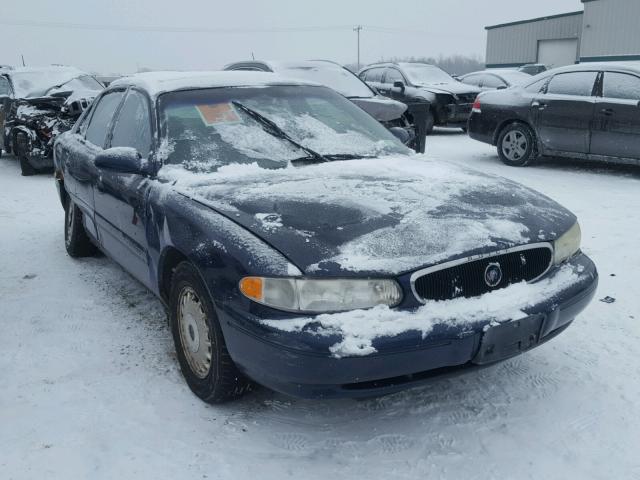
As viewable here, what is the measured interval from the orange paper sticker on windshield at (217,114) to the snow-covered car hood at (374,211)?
412mm

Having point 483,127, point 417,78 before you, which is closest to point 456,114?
point 417,78

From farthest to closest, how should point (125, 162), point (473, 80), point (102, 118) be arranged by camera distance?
point (473, 80) → point (102, 118) → point (125, 162)

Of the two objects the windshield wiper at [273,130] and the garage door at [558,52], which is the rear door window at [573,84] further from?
the garage door at [558,52]

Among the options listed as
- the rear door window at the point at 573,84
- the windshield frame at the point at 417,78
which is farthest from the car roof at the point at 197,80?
the windshield frame at the point at 417,78

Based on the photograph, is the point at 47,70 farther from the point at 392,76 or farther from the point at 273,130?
the point at 273,130

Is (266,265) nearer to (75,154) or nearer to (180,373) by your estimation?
(180,373)

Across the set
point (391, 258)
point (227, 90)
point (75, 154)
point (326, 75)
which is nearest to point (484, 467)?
point (391, 258)

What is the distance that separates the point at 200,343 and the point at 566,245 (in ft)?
5.77

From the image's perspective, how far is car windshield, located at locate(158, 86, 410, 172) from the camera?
11.1 feet

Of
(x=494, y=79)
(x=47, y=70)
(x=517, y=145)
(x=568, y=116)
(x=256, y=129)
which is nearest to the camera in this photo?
(x=256, y=129)

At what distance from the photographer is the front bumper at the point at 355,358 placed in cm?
229

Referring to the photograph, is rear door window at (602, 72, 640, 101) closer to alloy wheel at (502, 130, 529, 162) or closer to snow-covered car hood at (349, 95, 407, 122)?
alloy wheel at (502, 130, 529, 162)

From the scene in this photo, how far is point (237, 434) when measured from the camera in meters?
2.70

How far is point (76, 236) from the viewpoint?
5000 millimetres
